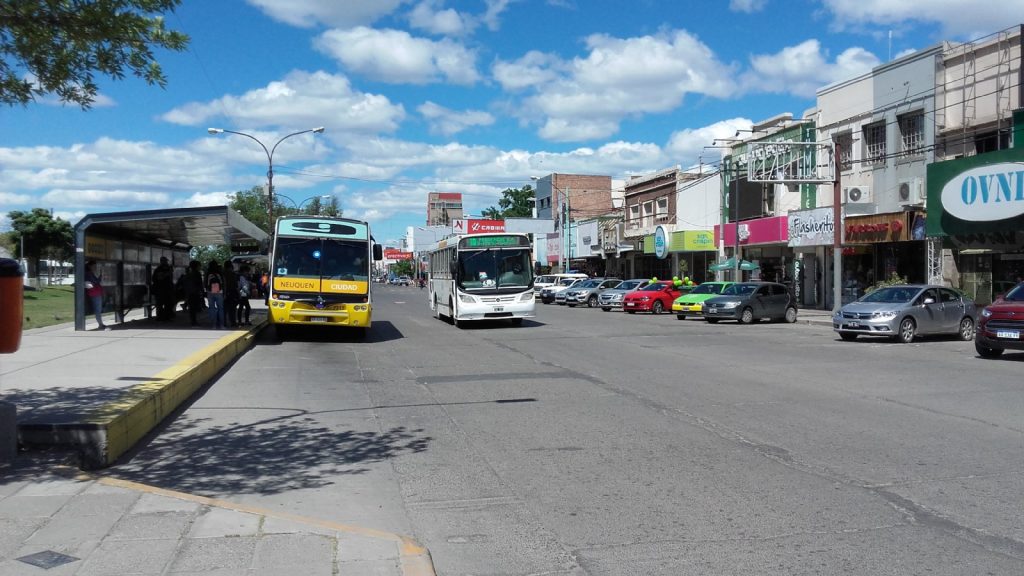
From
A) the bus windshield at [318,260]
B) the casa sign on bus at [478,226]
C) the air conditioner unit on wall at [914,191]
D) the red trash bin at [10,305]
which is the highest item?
the casa sign on bus at [478,226]

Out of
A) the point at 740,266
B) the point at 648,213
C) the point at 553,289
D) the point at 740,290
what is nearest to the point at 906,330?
the point at 740,290

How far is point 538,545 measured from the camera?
5492mm

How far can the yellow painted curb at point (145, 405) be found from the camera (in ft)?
24.3

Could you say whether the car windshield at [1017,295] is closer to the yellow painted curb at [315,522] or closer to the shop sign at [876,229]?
the shop sign at [876,229]

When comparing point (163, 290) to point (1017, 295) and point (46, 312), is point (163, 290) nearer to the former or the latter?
point (46, 312)

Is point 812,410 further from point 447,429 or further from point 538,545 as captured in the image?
point 538,545

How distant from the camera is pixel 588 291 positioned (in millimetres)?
43781

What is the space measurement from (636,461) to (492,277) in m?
18.8

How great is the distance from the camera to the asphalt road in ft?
17.8

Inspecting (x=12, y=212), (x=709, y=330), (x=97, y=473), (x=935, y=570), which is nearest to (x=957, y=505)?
(x=935, y=570)

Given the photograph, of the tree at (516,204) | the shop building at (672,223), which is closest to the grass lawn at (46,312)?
the shop building at (672,223)

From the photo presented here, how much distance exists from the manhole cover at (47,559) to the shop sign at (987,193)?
25.7 m

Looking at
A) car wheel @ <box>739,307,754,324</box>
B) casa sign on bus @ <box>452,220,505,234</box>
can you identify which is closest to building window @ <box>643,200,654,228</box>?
car wheel @ <box>739,307,754,324</box>

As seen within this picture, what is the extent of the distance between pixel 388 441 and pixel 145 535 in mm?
3750
